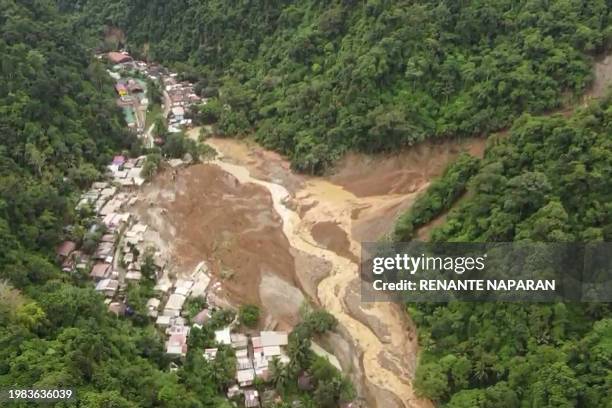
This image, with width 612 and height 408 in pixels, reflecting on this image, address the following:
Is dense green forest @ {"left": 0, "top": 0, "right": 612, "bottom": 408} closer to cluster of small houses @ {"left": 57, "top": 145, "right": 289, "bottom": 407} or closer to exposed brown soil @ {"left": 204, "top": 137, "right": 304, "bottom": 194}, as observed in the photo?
cluster of small houses @ {"left": 57, "top": 145, "right": 289, "bottom": 407}

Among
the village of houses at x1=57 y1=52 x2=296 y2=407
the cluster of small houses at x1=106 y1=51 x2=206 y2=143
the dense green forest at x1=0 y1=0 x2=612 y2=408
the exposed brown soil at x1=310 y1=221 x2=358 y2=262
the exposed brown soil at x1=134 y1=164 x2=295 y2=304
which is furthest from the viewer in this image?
the cluster of small houses at x1=106 y1=51 x2=206 y2=143

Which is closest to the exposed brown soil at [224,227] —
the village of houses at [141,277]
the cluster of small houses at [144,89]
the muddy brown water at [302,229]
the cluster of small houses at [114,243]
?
the muddy brown water at [302,229]

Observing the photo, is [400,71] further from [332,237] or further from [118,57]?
[118,57]

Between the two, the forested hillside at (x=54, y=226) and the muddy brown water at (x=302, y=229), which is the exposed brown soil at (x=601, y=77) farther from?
the forested hillside at (x=54, y=226)

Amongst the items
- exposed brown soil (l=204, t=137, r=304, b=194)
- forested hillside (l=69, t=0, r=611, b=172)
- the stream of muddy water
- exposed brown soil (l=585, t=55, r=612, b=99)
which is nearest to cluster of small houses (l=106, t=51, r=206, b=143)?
forested hillside (l=69, t=0, r=611, b=172)

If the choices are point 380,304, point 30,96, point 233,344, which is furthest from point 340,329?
point 30,96

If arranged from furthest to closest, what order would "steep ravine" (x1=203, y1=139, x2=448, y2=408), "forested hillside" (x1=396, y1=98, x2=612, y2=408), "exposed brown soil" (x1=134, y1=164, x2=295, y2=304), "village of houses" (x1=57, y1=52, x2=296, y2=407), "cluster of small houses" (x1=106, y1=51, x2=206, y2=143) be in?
1. "cluster of small houses" (x1=106, y1=51, x2=206, y2=143)
2. "exposed brown soil" (x1=134, y1=164, x2=295, y2=304)
3. "village of houses" (x1=57, y1=52, x2=296, y2=407)
4. "steep ravine" (x1=203, y1=139, x2=448, y2=408)
5. "forested hillside" (x1=396, y1=98, x2=612, y2=408)
